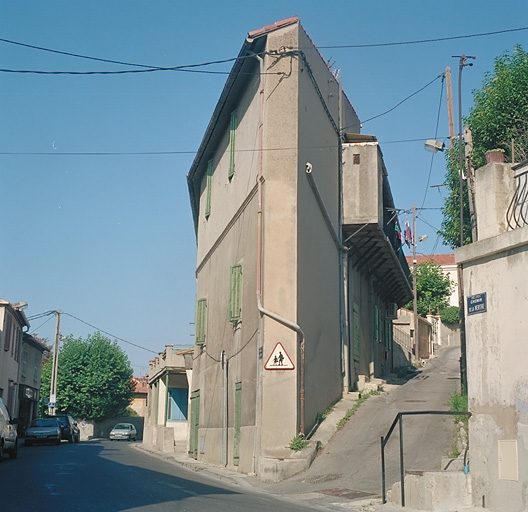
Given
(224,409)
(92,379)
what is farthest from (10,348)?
(224,409)

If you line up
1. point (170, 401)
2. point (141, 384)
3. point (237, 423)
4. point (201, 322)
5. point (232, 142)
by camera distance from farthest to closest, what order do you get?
point (141, 384) → point (170, 401) → point (201, 322) → point (232, 142) → point (237, 423)

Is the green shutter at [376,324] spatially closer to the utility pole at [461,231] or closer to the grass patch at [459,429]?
the utility pole at [461,231]

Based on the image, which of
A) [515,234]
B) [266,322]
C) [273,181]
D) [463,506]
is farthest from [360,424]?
[515,234]

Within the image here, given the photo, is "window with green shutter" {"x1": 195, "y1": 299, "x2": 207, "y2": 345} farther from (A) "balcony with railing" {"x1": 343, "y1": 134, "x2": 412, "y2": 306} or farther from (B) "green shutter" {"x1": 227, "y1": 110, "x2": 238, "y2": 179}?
(B) "green shutter" {"x1": 227, "y1": 110, "x2": 238, "y2": 179}

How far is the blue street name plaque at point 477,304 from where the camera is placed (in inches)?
394

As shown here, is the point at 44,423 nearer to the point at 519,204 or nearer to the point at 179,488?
the point at 179,488

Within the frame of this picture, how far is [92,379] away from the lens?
57031mm

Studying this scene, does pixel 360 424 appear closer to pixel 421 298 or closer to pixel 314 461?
pixel 314 461

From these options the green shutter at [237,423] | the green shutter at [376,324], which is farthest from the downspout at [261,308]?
the green shutter at [376,324]

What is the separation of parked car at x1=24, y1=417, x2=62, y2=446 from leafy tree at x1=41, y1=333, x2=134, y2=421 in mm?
22583

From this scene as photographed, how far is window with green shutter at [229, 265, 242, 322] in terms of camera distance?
19.3 metres

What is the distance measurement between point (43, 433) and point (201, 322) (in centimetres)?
1304

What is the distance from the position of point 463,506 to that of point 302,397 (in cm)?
653

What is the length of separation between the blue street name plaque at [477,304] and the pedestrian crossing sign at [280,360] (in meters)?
6.14
